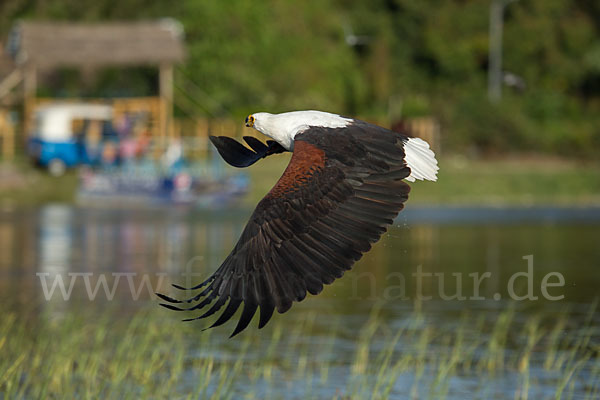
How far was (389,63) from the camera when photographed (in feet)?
182

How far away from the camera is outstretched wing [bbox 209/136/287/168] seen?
28.2 feet

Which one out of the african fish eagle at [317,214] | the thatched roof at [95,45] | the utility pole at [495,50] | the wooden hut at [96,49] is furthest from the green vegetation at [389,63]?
the african fish eagle at [317,214]

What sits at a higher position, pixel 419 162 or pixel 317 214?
pixel 419 162

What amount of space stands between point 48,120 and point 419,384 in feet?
95.8

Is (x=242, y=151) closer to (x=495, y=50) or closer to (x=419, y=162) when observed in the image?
(x=419, y=162)

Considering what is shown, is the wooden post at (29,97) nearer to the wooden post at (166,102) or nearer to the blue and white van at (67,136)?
the blue and white van at (67,136)

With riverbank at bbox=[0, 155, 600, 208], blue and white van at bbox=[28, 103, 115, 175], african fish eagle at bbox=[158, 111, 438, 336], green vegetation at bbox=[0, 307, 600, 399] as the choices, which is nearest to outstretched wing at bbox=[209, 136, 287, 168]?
african fish eagle at bbox=[158, 111, 438, 336]

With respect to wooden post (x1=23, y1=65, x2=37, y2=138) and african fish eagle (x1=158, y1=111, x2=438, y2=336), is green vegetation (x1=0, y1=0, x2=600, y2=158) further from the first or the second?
african fish eagle (x1=158, y1=111, x2=438, y2=336)

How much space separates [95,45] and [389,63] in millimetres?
17358

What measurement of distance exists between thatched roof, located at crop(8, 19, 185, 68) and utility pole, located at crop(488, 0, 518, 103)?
14.3m

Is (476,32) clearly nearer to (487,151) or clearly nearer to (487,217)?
(487,151)

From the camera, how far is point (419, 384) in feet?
36.9

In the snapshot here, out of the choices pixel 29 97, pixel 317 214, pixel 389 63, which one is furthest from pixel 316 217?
pixel 389 63

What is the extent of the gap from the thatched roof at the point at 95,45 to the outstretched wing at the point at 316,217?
33683mm
